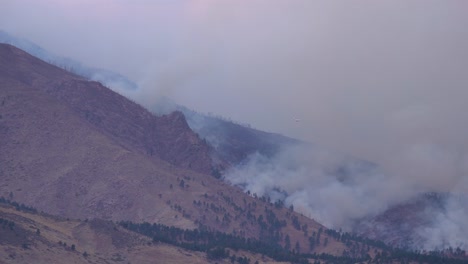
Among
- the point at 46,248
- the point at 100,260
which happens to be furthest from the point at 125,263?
the point at 46,248

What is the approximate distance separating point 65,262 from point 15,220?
19.6m

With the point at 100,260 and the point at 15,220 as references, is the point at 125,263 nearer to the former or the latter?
the point at 100,260

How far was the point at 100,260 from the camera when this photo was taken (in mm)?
196250

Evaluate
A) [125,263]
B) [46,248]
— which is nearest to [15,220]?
[46,248]

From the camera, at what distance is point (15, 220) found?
199m

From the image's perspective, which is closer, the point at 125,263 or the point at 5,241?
the point at 5,241

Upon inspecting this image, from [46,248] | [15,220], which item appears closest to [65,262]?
[46,248]

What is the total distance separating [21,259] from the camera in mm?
179125

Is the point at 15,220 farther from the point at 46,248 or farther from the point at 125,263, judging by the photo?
the point at 125,263

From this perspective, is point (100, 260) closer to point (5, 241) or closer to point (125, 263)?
point (125, 263)

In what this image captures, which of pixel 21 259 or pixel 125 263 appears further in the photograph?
pixel 125 263

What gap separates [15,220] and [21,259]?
21500 mm

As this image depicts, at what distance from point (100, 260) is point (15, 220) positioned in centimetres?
2148

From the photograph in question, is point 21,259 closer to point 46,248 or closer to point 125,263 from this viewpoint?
point 46,248
